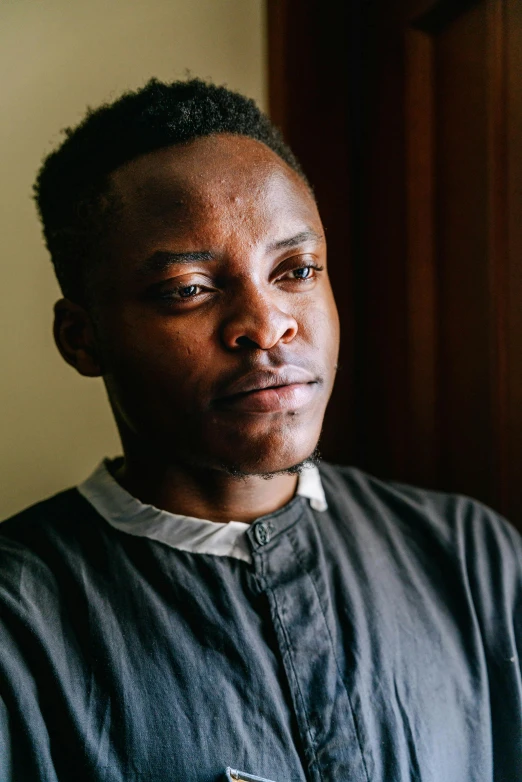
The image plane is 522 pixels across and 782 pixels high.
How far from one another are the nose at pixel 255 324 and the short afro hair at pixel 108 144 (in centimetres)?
23

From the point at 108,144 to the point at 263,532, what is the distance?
0.56 m

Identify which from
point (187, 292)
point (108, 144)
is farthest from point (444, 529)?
point (108, 144)

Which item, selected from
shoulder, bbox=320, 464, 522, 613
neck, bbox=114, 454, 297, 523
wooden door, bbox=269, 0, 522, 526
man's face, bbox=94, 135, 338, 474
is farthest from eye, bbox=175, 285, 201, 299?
wooden door, bbox=269, 0, 522, 526

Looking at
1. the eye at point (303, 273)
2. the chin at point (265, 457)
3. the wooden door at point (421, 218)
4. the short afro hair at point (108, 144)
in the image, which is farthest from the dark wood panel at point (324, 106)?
the chin at point (265, 457)

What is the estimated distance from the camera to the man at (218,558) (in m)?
0.76

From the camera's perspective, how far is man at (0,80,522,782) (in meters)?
0.76

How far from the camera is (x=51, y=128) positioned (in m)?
1.21

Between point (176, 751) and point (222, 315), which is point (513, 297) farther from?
point (176, 751)

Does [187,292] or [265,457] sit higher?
[187,292]

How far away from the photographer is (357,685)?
81cm

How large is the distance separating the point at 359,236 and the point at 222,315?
587 millimetres

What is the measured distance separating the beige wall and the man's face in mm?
400

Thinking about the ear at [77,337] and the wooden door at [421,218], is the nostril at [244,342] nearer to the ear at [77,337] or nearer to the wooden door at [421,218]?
the ear at [77,337]

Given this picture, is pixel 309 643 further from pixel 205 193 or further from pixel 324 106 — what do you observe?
pixel 324 106
